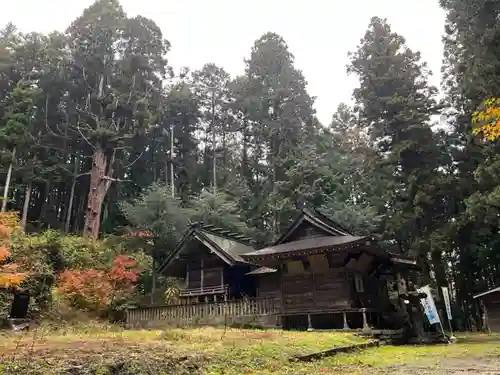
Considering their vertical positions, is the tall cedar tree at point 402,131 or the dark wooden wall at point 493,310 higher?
the tall cedar tree at point 402,131

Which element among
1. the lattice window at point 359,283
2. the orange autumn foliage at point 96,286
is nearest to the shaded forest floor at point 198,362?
the lattice window at point 359,283

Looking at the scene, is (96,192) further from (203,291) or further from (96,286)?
(203,291)

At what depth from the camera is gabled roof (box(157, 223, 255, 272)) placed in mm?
22797

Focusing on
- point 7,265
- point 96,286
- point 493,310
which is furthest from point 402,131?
point 7,265

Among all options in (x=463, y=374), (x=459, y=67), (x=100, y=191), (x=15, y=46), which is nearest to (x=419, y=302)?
(x=463, y=374)

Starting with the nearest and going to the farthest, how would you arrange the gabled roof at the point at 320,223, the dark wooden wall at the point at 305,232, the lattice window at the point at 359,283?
the lattice window at the point at 359,283 → the gabled roof at the point at 320,223 → the dark wooden wall at the point at 305,232

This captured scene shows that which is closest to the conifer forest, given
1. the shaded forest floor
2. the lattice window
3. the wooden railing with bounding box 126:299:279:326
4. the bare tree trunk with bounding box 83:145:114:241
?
the bare tree trunk with bounding box 83:145:114:241

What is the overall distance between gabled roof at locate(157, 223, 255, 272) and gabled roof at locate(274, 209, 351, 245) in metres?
3.02

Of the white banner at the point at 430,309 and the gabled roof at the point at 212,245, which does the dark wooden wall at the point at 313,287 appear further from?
the white banner at the point at 430,309

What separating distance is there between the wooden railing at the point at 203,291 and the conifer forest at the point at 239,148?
550 cm

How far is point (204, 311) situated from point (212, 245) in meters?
4.43

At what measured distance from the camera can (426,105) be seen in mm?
31984

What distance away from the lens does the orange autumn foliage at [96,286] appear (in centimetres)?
2167

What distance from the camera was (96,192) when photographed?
3331 centimetres
